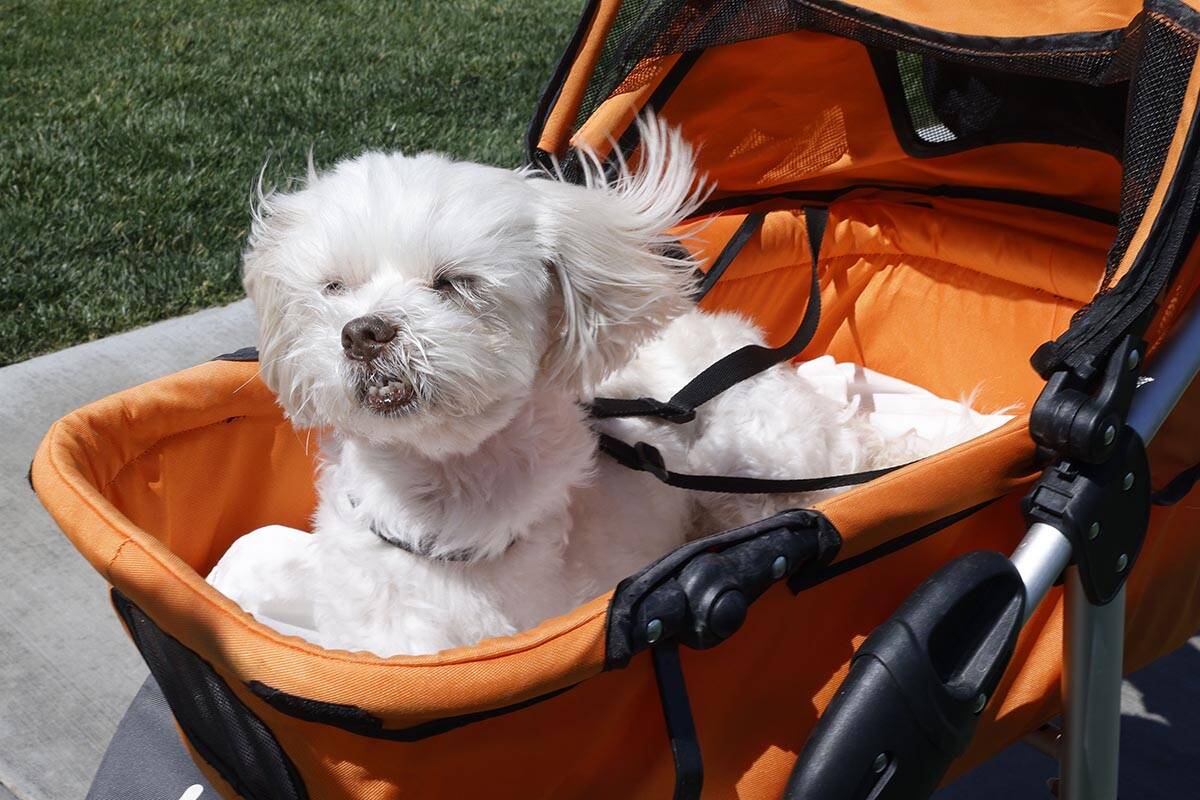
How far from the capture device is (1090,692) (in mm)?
1574

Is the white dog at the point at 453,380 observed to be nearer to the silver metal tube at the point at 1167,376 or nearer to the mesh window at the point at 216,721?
the mesh window at the point at 216,721

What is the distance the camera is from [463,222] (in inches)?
66.2

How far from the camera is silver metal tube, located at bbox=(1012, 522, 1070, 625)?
1.41 m

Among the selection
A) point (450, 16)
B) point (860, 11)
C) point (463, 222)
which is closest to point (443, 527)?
point (463, 222)

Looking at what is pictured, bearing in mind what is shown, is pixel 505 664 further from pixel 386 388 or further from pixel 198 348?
pixel 198 348

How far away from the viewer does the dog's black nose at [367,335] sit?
5.17 ft

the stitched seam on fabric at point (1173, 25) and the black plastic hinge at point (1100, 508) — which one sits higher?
the stitched seam on fabric at point (1173, 25)

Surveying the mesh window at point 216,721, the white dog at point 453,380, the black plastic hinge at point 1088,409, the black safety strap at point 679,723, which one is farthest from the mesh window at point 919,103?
the mesh window at point 216,721

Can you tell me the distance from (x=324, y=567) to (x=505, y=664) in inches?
30.7

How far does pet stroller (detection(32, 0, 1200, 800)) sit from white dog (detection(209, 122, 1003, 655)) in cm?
17

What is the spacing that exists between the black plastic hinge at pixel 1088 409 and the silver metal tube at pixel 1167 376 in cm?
6

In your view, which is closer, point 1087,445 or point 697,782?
point 697,782

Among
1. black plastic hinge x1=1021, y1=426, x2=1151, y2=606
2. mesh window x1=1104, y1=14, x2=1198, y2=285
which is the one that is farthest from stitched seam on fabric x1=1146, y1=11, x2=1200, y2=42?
black plastic hinge x1=1021, y1=426, x2=1151, y2=606

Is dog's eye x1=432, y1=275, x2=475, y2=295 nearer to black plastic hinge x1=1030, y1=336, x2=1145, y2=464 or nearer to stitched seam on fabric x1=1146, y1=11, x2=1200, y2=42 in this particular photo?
black plastic hinge x1=1030, y1=336, x2=1145, y2=464
